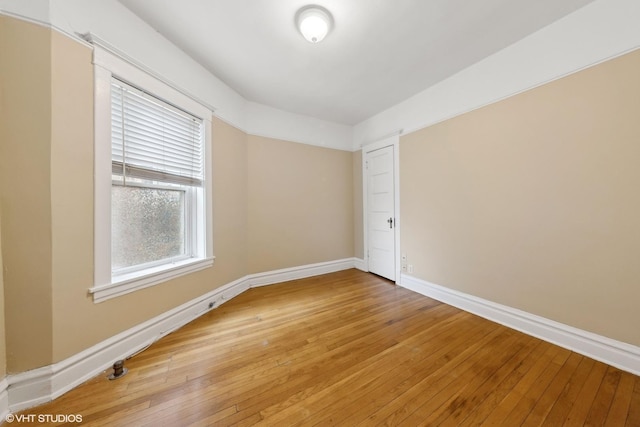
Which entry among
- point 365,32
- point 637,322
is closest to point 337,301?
point 637,322

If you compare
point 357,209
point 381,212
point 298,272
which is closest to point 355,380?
point 298,272

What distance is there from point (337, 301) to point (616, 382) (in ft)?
7.01

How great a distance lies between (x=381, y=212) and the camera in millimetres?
3514

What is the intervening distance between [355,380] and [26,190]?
2.33 meters

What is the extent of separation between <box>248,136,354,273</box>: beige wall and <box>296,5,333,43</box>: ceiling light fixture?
5.41 ft

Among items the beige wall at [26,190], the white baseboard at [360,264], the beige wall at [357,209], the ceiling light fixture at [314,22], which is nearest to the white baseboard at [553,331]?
the white baseboard at [360,264]

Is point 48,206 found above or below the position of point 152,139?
below

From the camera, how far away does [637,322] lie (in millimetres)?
1478

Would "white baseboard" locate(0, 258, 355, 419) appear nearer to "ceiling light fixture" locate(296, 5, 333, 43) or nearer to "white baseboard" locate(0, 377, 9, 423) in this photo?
"white baseboard" locate(0, 377, 9, 423)

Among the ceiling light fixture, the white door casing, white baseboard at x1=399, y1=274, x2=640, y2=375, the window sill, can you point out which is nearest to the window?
the window sill

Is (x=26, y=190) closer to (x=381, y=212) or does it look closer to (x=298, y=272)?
(x=298, y=272)

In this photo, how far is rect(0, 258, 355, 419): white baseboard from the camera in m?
1.22

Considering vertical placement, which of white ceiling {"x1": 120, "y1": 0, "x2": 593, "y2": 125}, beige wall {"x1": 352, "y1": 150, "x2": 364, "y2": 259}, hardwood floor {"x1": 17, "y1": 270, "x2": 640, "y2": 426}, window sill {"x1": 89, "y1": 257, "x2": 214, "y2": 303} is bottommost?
hardwood floor {"x1": 17, "y1": 270, "x2": 640, "y2": 426}

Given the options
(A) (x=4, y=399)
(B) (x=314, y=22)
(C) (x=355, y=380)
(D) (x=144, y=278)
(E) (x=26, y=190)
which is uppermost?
(B) (x=314, y=22)
